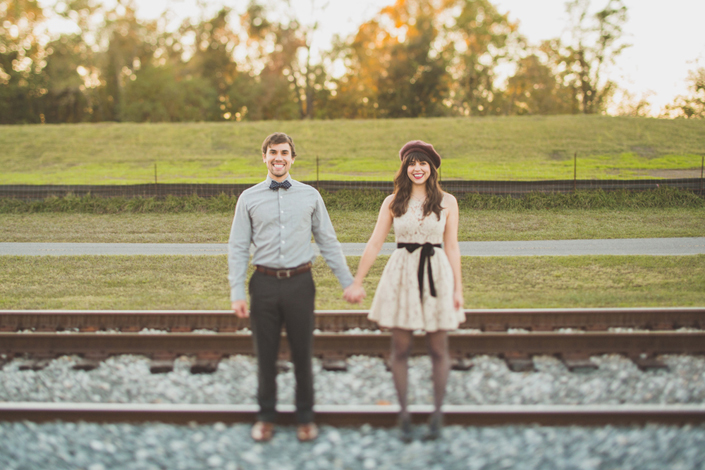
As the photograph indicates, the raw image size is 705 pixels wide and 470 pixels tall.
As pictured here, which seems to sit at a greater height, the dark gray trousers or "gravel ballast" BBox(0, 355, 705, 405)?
the dark gray trousers

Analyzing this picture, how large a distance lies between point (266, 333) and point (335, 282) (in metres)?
5.24

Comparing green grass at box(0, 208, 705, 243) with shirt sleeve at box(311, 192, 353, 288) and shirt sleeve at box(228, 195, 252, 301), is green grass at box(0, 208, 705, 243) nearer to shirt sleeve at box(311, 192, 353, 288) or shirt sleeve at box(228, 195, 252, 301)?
shirt sleeve at box(311, 192, 353, 288)

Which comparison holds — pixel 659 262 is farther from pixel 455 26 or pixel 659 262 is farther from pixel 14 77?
pixel 14 77

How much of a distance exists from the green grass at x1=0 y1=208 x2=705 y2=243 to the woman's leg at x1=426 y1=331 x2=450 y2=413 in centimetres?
935

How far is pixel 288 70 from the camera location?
51375 millimetres

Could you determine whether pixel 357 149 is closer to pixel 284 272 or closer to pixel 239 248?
pixel 239 248

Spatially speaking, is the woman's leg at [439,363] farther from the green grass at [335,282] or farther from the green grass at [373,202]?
the green grass at [373,202]

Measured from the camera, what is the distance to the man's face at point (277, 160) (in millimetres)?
3741

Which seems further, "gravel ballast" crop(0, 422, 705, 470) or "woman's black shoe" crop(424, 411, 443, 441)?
"woman's black shoe" crop(424, 411, 443, 441)

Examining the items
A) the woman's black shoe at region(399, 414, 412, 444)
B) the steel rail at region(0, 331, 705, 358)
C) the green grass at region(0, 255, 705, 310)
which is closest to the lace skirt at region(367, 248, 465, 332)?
the woman's black shoe at region(399, 414, 412, 444)

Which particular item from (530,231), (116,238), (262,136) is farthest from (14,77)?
(530,231)

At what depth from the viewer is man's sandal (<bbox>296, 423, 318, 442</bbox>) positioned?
12.0 ft

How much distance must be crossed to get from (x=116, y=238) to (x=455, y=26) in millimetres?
44138

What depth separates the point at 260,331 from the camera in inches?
144
